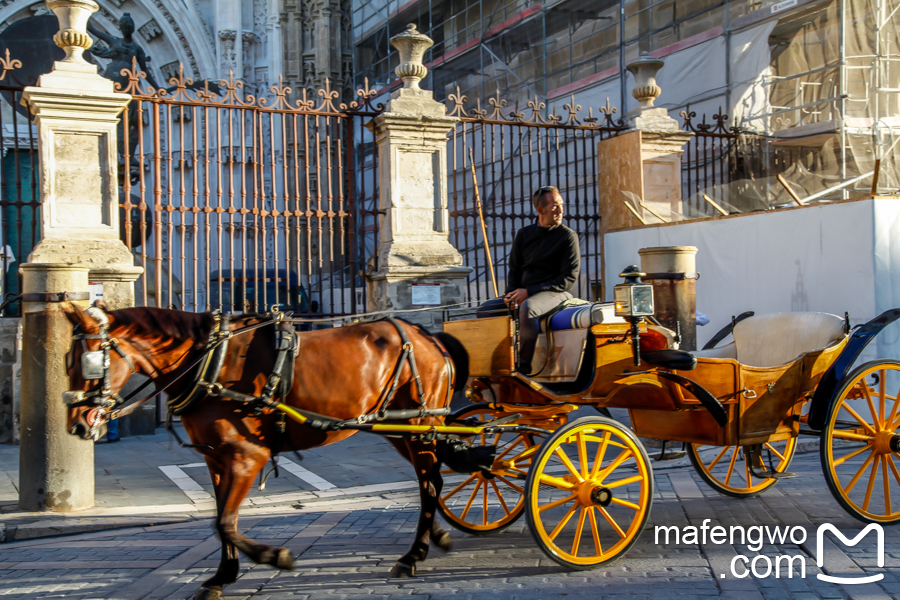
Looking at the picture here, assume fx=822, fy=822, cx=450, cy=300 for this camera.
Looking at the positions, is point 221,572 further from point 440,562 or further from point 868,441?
point 868,441

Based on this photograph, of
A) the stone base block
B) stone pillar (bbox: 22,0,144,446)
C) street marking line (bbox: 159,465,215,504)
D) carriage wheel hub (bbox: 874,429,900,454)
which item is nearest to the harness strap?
street marking line (bbox: 159,465,215,504)

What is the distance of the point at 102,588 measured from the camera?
161 inches

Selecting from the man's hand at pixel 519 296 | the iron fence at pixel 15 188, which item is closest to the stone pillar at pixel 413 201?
the iron fence at pixel 15 188

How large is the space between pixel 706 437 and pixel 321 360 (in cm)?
229

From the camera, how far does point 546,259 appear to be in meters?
5.15

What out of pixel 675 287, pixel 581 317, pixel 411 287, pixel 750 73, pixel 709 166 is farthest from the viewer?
pixel 750 73

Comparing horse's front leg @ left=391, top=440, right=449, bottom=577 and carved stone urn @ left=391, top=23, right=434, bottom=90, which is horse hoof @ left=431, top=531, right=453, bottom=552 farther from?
carved stone urn @ left=391, top=23, right=434, bottom=90

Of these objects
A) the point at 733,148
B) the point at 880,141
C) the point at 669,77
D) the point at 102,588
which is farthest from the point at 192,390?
the point at 669,77

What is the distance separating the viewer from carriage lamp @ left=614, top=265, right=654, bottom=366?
4414 millimetres

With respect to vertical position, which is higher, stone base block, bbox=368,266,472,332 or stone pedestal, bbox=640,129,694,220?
stone pedestal, bbox=640,129,694,220

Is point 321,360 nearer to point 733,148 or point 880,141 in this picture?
point 733,148

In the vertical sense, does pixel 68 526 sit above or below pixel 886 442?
below

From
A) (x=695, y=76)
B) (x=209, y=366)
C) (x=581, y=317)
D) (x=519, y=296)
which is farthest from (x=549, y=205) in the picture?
(x=695, y=76)

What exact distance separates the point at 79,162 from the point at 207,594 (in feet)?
18.4
